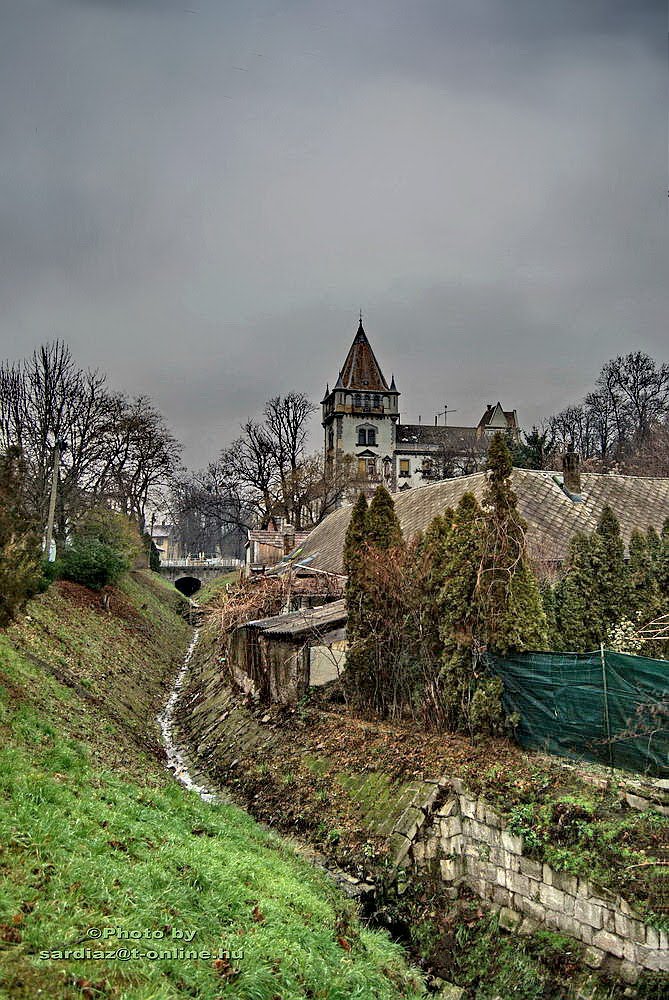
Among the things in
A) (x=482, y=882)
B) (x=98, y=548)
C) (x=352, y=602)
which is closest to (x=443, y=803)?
(x=482, y=882)

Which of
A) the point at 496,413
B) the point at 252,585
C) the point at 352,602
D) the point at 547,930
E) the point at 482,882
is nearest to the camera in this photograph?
the point at 547,930

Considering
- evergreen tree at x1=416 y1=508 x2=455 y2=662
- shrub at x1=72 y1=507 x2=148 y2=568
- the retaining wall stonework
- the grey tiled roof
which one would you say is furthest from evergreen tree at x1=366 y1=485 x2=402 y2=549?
shrub at x1=72 y1=507 x2=148 y2=568

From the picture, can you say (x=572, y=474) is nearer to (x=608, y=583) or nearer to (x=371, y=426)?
(x=608, y=583)

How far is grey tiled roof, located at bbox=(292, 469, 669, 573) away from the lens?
16938 millimetres

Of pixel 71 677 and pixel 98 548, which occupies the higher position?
pixel 98 548

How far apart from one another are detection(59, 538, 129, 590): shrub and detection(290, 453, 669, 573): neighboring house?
809cm

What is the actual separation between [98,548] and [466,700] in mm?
18097

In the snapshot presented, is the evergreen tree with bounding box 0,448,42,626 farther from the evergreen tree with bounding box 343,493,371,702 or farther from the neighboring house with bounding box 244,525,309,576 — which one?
the neighboring house with bounding box 244,525,309,576

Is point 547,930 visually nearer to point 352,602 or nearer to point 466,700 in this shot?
point 466,700

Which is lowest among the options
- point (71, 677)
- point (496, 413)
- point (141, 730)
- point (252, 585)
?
point (141, 730)

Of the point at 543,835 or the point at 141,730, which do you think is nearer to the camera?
the point at 543,835

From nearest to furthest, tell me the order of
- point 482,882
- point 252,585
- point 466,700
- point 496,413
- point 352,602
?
point 482,882
point 466,700
point 352,602
point 252,585
point 496,413

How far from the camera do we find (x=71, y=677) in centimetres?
1445

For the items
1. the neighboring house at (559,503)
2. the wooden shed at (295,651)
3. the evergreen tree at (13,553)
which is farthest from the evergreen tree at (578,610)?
the evergreen tree at (13,553)
